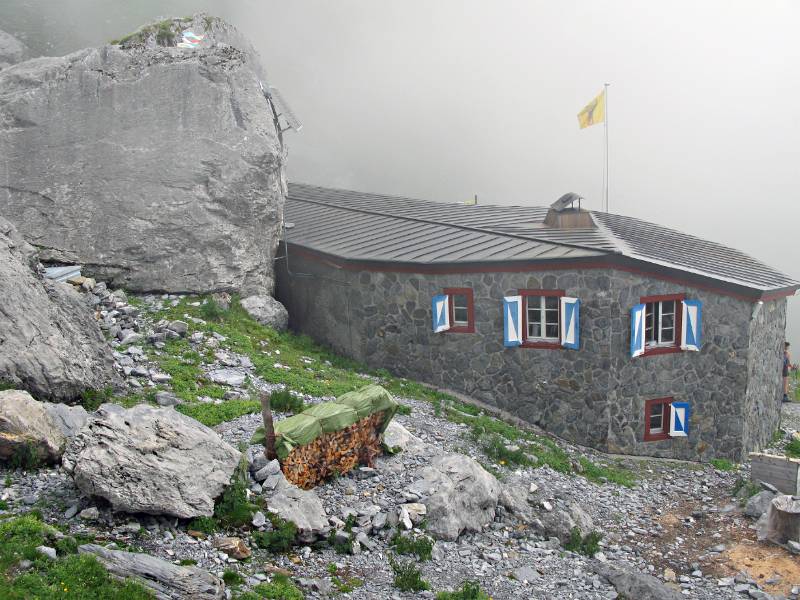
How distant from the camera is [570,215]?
20.1 meters

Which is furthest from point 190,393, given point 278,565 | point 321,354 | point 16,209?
point 16,209

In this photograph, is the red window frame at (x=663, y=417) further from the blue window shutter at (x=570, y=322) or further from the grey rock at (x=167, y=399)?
the grey rock at (x=167, y=399)

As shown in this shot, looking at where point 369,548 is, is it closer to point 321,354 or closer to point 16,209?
point 321,354

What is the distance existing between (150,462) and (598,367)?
11445mm

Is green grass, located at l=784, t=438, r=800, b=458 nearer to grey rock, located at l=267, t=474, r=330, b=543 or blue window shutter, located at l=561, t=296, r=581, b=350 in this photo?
blue window shutter, located at l=561, t=296, r=581, b=350

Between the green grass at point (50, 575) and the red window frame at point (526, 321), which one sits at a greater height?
the red window frame at point (526, 321)

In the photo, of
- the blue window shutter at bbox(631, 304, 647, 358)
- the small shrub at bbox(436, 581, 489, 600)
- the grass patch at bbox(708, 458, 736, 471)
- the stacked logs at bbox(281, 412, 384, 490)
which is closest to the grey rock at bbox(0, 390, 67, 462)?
the stacked logs at bbox(281, 412, 384, 490)

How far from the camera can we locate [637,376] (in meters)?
16.9

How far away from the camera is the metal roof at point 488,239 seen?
17484mm

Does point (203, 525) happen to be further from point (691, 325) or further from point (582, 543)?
point (691, 325)

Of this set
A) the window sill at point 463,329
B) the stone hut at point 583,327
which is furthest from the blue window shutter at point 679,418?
the window sill at point 463,329

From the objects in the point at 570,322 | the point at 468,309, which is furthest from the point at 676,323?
the point at 468,309

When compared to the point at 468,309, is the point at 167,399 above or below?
below

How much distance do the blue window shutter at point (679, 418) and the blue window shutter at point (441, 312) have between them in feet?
20.2
